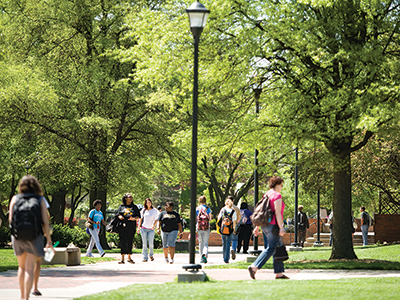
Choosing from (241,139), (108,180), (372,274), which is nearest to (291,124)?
(241,139)

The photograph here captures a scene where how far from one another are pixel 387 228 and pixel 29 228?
23.6m

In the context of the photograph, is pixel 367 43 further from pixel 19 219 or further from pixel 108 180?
pixel 108 180

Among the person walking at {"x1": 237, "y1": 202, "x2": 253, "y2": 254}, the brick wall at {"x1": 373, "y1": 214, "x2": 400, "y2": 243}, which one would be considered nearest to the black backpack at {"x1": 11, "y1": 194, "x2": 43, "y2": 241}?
the person walking at {"x1": 237, "y1": 202, "x2": 253, "y2": 254}

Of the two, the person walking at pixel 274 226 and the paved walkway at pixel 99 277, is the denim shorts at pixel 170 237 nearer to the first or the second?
the paved walkway at pixel 99 277

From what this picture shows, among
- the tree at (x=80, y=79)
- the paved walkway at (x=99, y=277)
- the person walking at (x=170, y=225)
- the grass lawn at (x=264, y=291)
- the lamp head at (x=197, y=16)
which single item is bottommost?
the paved walkway at (x=99, y=277)

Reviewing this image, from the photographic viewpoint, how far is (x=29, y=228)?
7.66m

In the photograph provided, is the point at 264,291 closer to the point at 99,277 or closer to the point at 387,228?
the point at 99,277

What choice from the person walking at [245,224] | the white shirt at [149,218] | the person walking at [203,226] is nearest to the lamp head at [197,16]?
the person walking at [203,226]

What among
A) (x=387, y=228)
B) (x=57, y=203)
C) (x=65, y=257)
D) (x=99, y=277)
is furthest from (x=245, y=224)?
(x=57, y=203)

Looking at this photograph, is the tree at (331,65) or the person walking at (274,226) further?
the tree at (331,65)

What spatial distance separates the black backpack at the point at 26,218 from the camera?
767 cm

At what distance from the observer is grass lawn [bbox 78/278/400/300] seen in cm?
793

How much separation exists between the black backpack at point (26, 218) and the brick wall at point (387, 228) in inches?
905

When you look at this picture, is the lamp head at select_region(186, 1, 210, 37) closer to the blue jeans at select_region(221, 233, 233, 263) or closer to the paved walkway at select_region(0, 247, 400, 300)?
the paved walkway at select_region(0, 247, 400, 300)
